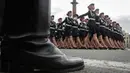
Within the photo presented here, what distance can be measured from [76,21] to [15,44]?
17.6m

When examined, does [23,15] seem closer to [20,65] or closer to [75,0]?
[20,65]

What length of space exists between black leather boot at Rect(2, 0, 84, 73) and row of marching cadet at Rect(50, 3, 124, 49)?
14.4 meters

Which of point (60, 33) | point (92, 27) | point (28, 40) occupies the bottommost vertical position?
point (60, 33)

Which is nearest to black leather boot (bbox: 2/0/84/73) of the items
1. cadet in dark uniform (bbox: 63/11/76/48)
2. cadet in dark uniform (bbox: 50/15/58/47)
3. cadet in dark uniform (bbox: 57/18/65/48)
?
cadet in dark uniform (bbox: 63/11/76/48)

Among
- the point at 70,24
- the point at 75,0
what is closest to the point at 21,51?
the point at 70,24

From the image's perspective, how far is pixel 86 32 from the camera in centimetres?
1803

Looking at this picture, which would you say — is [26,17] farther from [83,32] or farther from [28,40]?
[83,32]

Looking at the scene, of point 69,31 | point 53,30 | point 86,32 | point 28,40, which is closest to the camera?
point 28,40

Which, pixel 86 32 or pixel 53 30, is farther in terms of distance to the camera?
pixel 53 30

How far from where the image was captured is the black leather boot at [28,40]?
4.63 feet

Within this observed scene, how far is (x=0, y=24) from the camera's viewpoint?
150 centimetres

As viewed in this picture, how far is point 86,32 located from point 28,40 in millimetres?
16650

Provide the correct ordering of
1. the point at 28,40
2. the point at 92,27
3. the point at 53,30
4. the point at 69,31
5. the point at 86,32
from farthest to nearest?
1. the point at 53,30
2. the point at 69,31
3. the point at 86,32
4. the point at 92,27
5. the point at 28,40

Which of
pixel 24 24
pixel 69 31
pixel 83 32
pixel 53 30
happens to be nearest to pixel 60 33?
pixel 53 30
